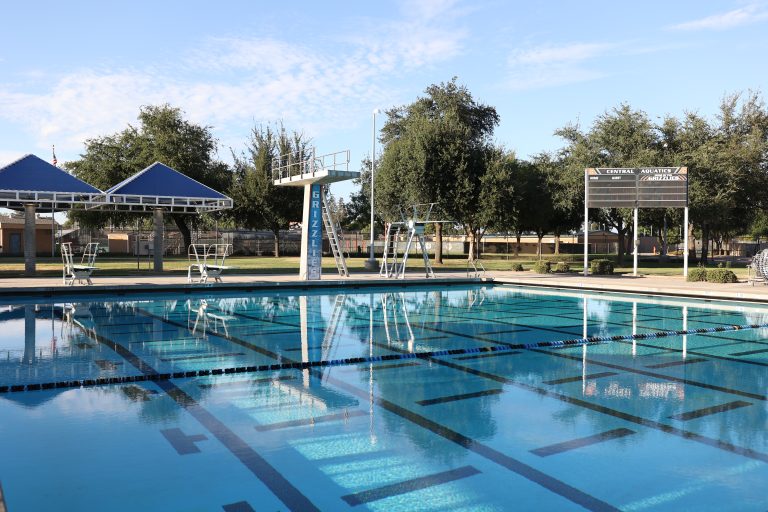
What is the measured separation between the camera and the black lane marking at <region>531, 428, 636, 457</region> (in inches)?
179

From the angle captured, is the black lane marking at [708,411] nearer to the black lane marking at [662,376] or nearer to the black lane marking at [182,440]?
the black lane marking at [662,376]

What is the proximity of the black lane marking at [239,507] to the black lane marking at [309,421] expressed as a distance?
1.36m

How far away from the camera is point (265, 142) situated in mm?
47562

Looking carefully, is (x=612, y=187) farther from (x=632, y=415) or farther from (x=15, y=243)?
(x=15, y=243)

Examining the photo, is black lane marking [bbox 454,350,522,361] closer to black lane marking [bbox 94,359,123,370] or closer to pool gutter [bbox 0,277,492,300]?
black lane marking [bbox 94,359,123,370]

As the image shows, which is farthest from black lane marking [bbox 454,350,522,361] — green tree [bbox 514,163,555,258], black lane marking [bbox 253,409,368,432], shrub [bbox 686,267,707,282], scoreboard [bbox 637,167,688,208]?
green tree [bbox 514,163,555,258]

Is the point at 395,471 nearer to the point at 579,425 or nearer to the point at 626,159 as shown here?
the point at 579,425

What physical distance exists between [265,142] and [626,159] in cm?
2603

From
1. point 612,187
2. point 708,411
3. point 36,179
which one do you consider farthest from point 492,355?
point 612,187

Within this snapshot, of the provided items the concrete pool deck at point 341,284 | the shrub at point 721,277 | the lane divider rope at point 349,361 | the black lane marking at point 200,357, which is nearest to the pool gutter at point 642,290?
the concrete pool deck at point 341,284

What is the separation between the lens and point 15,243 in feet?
156

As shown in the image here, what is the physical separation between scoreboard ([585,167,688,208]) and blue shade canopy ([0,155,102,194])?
1790 centimetres

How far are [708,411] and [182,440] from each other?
15.0ft

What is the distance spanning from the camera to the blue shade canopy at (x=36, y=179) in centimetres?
1958
